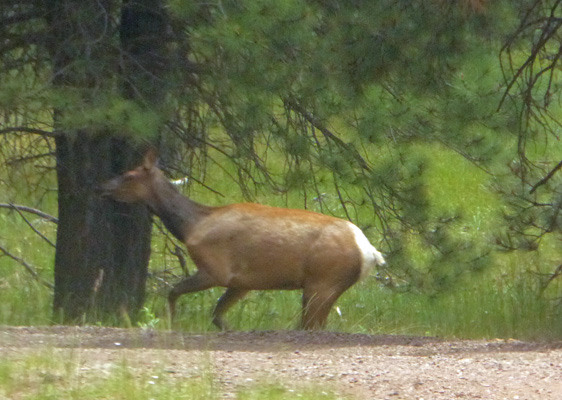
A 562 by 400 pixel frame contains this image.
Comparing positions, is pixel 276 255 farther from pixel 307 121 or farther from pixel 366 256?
pixel 307 121

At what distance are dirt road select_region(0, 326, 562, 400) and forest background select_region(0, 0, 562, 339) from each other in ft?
2.10

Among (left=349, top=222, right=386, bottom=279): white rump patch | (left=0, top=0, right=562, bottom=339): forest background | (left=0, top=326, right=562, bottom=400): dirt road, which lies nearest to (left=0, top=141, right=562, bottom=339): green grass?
(left=0, top=0, right=562, bottom=339): forest background

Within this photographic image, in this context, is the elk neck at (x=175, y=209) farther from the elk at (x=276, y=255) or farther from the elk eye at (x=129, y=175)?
the elk eye at (x=129, y=175)

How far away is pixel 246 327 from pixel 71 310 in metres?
1.74

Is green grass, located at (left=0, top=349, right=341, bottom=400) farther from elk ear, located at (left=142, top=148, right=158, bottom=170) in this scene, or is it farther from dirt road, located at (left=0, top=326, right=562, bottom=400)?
elk ear, located at (left=142, top=148, right=158, bottom=170)

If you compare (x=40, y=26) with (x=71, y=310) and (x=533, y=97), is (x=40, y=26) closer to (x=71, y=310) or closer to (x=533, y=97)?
(x=71, y=310)

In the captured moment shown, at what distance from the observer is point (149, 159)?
1035cm

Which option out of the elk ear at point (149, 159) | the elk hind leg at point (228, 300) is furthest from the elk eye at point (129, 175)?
the elk hind leg at point (228, 300)

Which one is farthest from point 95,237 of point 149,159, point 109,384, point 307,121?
point 109,384

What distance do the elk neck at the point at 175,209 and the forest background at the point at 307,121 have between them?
0.48m

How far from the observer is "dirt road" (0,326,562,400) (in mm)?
6117

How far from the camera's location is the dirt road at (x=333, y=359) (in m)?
6.12

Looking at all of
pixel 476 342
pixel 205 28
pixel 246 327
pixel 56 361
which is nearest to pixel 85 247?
pixel 246 327

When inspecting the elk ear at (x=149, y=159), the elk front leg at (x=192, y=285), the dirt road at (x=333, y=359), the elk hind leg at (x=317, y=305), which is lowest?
the dirt road at (x=333, y=359)
